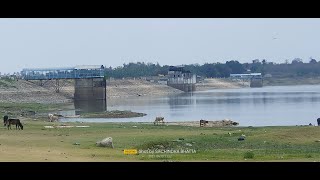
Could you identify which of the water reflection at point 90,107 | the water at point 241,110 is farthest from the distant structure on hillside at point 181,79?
the water at point 241,110

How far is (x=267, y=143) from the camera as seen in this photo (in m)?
21.5

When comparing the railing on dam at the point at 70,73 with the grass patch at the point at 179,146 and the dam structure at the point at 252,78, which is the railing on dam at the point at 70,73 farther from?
the dam structure at the point at 252,78

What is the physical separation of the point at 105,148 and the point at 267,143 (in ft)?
20.5

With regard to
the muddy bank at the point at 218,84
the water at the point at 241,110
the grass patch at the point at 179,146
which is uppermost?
the grass patch at the point at 179,146

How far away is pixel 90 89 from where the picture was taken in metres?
83.8

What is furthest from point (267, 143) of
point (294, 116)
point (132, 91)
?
point (132, 91)

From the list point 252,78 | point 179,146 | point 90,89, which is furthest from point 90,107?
point 252,78

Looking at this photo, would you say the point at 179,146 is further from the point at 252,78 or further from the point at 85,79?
the point at 252,78

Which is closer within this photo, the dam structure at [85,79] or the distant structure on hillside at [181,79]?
the dam structure at [85,79]

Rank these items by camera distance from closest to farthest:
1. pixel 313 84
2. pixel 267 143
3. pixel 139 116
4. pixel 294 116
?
pixel 267 143 < pixel 294 116 < pixel 139 116 < pixel 313 84

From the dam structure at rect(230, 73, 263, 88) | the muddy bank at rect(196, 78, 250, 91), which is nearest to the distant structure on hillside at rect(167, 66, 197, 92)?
the muddy bank at rect(196, 78, 250, 91)

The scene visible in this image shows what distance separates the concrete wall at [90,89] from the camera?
3258 inches
